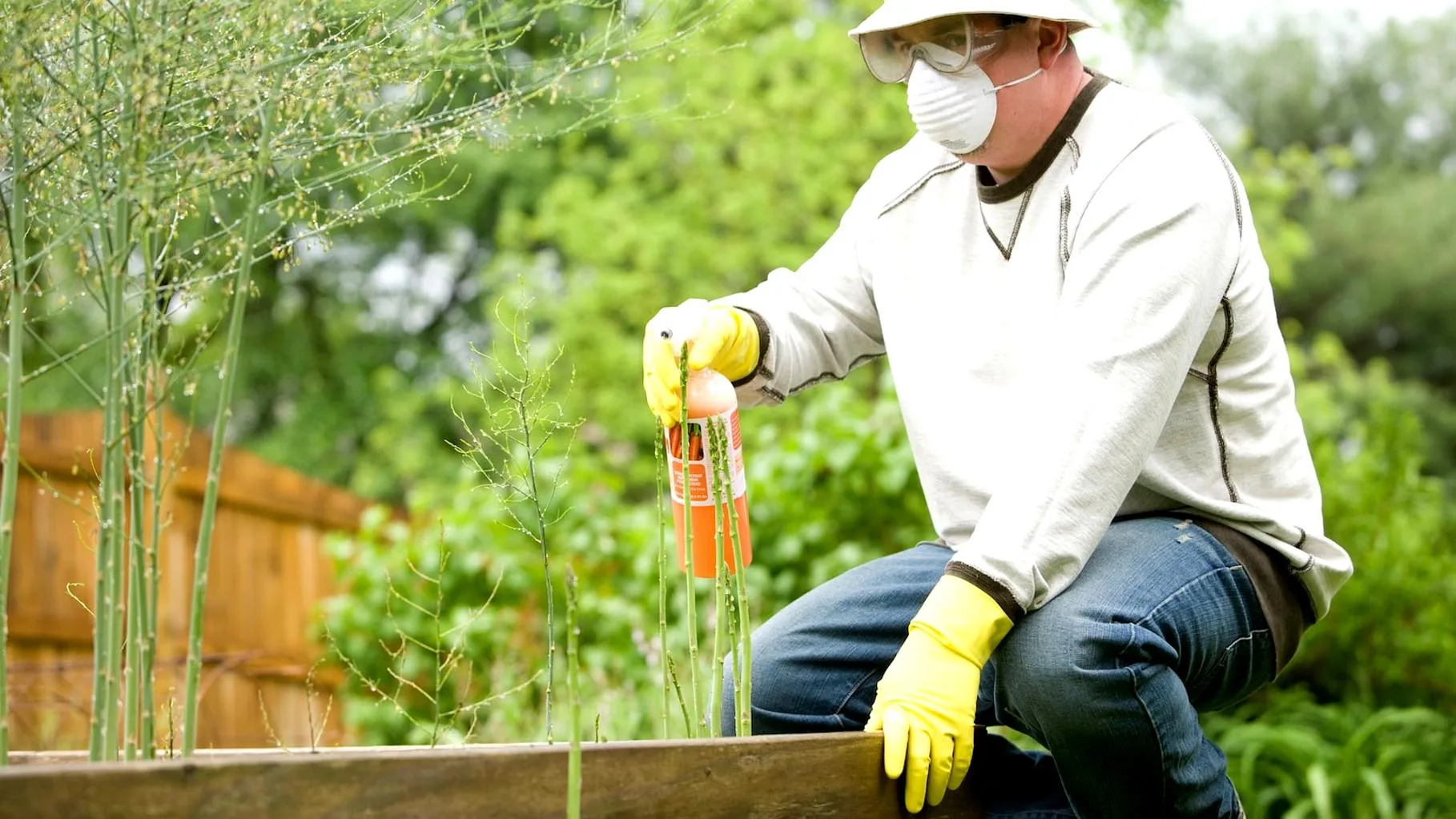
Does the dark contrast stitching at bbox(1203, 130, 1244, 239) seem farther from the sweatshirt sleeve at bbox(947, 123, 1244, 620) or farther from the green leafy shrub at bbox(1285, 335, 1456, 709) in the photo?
the green leafy shrub at bbox(1285, 335, 1456, 709)

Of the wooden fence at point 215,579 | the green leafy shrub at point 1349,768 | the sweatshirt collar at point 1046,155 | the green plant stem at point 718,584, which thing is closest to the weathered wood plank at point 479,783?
the green plant stem at point 718,584

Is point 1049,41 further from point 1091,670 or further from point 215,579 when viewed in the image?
point 215,579

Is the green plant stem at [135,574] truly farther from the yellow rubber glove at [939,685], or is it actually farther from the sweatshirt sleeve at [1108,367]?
the sweatshirt sleeve at [1108,367]

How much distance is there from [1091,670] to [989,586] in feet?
0.51

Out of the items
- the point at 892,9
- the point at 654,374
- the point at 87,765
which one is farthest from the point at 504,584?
the point at 87,765

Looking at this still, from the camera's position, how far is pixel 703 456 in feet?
6.49

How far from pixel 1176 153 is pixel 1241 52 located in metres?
19.8

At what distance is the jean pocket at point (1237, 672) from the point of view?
1.93m

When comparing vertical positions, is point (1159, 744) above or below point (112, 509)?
below

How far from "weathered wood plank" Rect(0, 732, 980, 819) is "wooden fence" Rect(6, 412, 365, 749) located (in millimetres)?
4257

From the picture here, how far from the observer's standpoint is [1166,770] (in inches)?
69.8

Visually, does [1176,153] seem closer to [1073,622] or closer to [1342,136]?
[1073,622]

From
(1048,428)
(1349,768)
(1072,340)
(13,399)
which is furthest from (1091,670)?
(1349,768)

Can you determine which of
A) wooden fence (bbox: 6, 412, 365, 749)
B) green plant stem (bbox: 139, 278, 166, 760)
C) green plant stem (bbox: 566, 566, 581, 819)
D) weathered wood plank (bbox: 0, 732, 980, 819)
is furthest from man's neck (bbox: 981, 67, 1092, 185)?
wooden fence (bbox: 6, 412, 365, 749)
